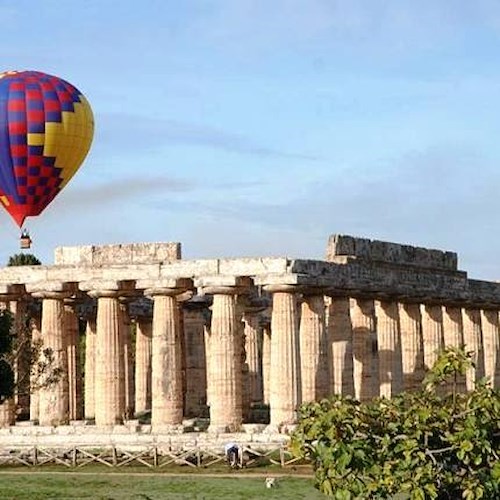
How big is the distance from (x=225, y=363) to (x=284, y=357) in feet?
10.3

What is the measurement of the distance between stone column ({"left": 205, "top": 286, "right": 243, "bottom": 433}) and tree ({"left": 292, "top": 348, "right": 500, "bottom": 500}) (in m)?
44.0

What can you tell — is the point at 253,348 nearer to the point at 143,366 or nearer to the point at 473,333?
the point at 143,366

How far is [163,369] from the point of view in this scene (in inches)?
3543

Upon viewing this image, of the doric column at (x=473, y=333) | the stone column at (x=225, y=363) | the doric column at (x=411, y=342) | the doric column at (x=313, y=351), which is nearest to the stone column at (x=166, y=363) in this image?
the stone column at (x=225, y=363)

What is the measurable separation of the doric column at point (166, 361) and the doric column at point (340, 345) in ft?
29.2

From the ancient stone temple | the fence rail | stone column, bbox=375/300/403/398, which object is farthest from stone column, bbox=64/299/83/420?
stone column, bbox=375/300/403/398

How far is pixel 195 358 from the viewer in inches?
4109

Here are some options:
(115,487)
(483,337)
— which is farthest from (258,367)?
(115,487)

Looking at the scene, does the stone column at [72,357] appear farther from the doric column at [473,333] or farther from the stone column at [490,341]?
the stone column at [490,341]

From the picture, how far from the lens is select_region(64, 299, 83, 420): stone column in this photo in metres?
97.2

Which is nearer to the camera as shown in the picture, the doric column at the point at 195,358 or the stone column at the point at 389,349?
the stone column at the point at 389,349

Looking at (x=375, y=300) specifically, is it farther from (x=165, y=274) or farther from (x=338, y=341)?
(x=165, y=274)

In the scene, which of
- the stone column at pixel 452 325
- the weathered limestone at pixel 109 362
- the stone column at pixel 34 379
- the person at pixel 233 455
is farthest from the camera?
the stone column at pixel 452 325

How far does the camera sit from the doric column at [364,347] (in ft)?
320
